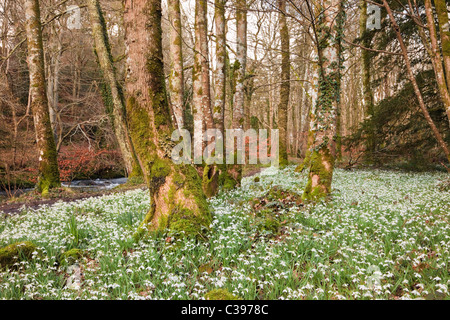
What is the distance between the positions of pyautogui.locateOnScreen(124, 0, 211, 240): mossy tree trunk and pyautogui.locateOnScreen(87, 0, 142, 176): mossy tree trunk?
405 inches

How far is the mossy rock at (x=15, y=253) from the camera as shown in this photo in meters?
3.66

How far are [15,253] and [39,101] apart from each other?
8468mm

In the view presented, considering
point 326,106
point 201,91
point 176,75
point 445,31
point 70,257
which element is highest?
point 176,75

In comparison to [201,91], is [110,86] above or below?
above

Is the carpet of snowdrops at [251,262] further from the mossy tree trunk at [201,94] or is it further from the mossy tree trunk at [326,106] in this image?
the mossy tree trunk at [201,94]

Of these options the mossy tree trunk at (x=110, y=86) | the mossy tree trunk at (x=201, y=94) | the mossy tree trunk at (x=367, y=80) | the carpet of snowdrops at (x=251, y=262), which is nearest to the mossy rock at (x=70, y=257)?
the carpet of snowdrops at (x=251, y=262)

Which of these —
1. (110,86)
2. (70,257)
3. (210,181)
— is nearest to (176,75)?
(210,181)

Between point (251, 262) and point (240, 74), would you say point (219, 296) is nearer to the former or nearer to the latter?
point (251, 262)

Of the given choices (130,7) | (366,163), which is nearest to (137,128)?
(130,7)

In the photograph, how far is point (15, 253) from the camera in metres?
3.77

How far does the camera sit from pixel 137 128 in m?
4.68

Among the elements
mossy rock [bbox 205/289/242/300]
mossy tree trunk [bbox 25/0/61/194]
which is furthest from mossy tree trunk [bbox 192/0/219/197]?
mossy tree trunk [bbox 25/0/61/194]

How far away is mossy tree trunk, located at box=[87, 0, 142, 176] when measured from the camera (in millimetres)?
13484
